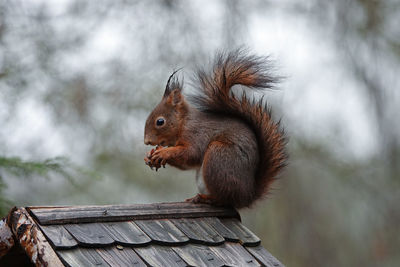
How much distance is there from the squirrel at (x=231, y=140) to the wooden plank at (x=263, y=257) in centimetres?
35

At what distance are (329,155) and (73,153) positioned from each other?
2.04m

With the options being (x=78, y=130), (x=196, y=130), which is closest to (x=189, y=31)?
(x=78, y=130)

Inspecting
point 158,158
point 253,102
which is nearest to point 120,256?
point 158,158

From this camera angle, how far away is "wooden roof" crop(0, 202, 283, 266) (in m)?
1.40

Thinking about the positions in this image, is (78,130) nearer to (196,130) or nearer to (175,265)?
(196,130)

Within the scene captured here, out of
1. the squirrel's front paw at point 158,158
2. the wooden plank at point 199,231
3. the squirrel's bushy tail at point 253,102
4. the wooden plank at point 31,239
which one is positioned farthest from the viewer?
the squirrel's bushy tail at point 253,102

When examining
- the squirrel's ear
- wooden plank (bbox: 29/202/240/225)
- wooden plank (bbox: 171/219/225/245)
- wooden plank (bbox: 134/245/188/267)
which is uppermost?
the squirrel's ear

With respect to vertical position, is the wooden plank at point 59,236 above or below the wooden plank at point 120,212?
below

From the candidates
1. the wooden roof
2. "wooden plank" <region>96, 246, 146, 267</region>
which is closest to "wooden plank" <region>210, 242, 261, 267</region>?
the wooden roof

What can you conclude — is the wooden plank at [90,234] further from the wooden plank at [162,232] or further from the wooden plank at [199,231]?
the wooden plank at [199,231]

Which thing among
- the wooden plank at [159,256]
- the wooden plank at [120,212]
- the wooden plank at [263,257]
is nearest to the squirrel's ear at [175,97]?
the wooden plank at [120,212]

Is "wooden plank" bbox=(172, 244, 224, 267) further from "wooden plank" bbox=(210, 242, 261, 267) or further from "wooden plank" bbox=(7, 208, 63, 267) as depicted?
"wooden plank" bbox=(7, 208, 63, 267)

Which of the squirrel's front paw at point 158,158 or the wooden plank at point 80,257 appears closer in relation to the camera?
the wooden plank at point 80,257

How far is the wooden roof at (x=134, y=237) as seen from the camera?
4.58 ft
